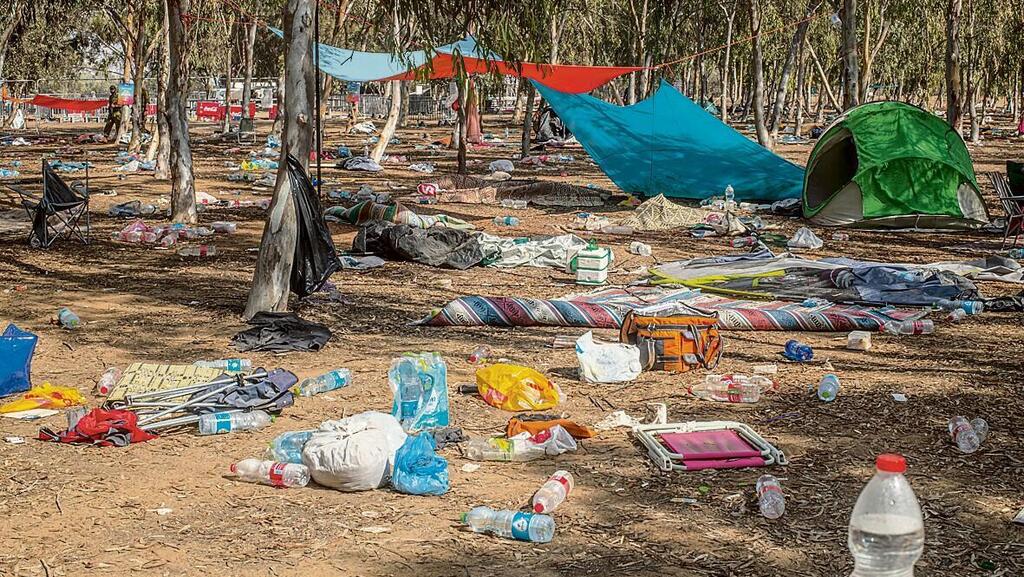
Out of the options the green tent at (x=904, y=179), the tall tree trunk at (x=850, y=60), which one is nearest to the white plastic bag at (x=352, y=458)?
the green tent at (x=904, y=179)

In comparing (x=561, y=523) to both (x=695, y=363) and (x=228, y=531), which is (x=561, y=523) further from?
(x=695, y=363)

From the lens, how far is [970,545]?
154 inches

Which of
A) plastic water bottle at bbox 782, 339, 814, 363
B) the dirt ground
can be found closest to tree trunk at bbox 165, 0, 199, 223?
the dirt ground

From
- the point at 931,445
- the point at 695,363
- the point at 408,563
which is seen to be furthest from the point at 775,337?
the point at 408,563

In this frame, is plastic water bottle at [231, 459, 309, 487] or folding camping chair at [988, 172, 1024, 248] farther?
folding camping chair at [988, 172, 1024, 248]

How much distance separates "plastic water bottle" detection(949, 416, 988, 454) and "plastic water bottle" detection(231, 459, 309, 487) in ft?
9.33

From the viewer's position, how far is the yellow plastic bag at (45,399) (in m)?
5.46

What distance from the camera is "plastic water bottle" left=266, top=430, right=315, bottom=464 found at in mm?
4699

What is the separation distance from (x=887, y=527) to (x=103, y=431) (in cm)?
381

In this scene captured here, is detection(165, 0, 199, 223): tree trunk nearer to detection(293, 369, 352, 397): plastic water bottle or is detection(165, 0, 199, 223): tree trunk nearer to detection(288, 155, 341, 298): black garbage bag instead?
detection(288, 155, 341, 298): black garbage bag

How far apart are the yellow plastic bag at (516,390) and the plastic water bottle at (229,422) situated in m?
1.12

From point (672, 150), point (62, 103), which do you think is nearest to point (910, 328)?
point (672, 150)

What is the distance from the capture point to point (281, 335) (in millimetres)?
6824

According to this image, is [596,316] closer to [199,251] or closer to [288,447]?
[288,447]
